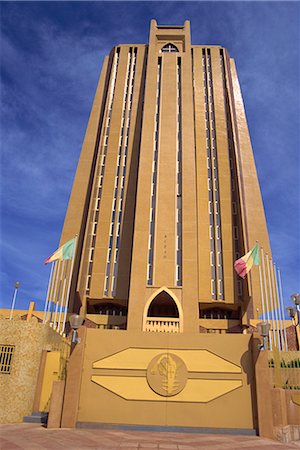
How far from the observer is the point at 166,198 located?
34656mm

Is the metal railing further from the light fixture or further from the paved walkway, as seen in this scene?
the paved walkway

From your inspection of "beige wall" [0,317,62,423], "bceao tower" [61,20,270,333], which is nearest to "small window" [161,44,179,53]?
"bceao tower" [61,20,270,333]

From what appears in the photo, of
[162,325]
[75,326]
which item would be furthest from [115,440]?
[162,325]

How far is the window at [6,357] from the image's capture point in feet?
50.6

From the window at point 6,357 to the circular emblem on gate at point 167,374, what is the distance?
6347mm

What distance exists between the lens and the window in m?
15.4

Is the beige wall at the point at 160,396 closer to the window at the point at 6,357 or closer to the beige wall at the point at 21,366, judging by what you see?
the beige wall at the point at 21,366

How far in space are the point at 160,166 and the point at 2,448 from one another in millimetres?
30209

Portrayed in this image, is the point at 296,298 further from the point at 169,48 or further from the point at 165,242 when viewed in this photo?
the point at 169,48

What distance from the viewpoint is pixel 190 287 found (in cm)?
3072

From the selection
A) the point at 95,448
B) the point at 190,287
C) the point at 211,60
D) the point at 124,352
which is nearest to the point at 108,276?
the point at 190,287

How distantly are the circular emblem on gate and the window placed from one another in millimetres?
6347

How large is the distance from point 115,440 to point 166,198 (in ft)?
84.7

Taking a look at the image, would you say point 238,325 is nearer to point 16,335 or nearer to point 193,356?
point 193,356
